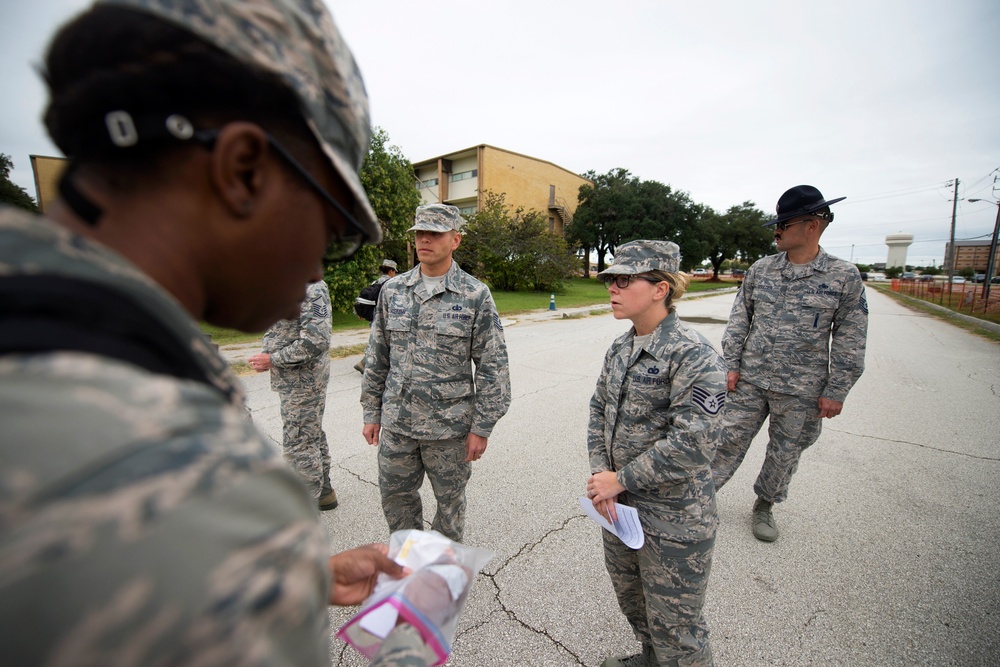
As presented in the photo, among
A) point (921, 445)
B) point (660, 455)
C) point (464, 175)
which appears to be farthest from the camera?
point (464, 175)

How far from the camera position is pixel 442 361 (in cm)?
268

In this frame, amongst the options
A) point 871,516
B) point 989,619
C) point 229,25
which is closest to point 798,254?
point 871,516

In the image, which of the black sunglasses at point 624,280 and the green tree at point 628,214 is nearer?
the black sunglasses at point 624,280

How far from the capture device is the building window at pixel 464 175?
35.4 m

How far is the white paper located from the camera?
1849 millimetres

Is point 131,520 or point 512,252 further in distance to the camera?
point 512,252

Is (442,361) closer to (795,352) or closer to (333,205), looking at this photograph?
(333,205)

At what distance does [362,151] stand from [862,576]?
3630 millimetres

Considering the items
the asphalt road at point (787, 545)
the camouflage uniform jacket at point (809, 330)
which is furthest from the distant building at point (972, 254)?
the camouflage uniform jacket at point (809, 330)

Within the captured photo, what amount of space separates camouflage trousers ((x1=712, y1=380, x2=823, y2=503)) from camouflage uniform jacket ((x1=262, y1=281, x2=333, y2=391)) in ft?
9.79

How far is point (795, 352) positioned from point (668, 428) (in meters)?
1.87

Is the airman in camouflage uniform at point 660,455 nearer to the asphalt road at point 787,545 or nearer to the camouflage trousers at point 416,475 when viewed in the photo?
the asphalt road at point 787,545

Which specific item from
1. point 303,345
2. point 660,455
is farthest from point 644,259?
point 303,345

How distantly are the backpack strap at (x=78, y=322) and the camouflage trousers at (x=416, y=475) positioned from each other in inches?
86.8
